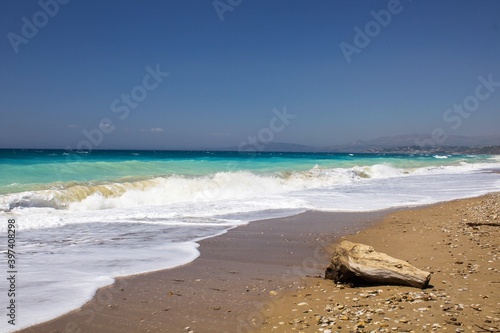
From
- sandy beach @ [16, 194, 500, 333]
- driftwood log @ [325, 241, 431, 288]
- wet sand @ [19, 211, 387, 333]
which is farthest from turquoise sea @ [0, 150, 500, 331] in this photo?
driftwood log @ [325, 241, 431, 288]

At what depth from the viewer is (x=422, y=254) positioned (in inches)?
280

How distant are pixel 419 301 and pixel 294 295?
1.52m

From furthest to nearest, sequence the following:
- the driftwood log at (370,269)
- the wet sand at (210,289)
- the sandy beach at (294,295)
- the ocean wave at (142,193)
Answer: the ocean wave at (142,193) < the driftwood log at (370,269) < the wet sand at (210,289) < the sandy beach at (294,295)

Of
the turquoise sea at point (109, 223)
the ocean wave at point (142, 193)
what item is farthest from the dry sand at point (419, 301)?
the ocean wave at point (142, 193)

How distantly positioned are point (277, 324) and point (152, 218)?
8.80 metres

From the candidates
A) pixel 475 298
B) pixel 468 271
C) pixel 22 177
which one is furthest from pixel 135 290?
pixel 22 177

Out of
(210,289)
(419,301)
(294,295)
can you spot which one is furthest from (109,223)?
(419,301)

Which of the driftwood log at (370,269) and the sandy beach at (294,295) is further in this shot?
the driftwood log at (370,269)

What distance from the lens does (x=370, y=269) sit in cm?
523

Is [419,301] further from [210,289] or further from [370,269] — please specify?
[210,289]

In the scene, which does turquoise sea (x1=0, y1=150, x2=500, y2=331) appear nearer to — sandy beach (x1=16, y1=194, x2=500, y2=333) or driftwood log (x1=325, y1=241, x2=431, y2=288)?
sandy beach (x1=16, y1=194, x2=500, y2=333)

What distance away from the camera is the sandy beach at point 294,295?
4.10 m

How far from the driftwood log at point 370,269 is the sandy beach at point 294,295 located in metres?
0.13

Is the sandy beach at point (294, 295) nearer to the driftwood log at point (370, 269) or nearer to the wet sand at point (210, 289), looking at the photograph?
the wet sand at point (210, 289)
